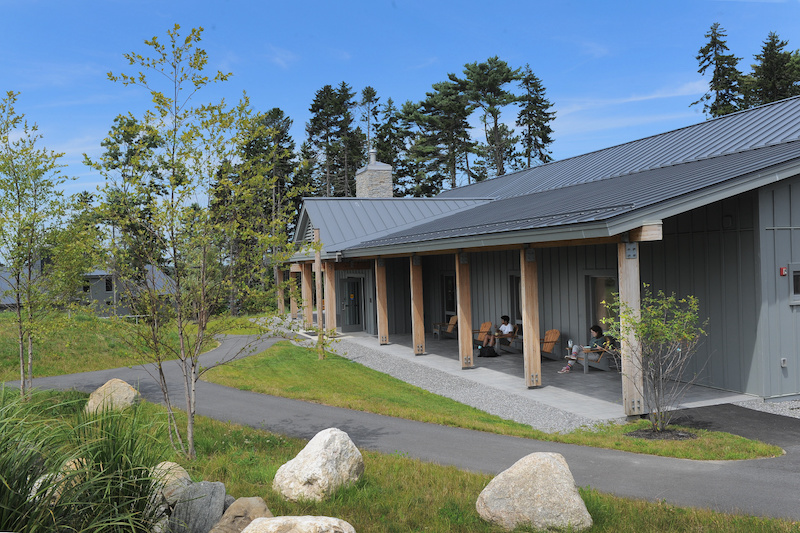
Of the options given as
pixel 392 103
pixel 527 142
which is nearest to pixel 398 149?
pixel 392 103

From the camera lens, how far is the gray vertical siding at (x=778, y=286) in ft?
33.6

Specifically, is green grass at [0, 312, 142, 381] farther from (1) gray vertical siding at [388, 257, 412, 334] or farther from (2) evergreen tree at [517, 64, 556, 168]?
(2) evergreen tree at [517, 64, 556, 168]

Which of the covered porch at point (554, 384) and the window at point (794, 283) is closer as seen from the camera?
the window at point (794, 283)

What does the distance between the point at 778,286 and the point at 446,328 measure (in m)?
12.2

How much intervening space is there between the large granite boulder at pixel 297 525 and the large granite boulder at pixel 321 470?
1381 millimetres

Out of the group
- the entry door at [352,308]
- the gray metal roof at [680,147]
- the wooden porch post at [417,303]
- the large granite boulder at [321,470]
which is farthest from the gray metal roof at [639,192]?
the entry door at [352,308]

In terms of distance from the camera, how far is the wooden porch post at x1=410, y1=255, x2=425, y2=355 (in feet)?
55.9

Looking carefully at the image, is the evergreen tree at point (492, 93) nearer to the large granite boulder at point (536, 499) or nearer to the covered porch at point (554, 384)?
the covered porch at point (554, 384)

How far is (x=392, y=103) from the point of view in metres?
52.3

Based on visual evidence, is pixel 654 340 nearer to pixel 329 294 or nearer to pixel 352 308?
pixel 329 294

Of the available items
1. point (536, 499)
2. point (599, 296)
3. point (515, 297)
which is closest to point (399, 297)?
point (515, 297)

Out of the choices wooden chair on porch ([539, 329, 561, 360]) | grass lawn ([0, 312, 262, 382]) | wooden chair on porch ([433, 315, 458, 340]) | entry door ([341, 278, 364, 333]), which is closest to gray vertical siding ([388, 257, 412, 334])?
wooden chair on porch ([433, 315, 458, 340])

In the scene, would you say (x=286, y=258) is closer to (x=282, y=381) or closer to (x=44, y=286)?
(x=44, y=286)

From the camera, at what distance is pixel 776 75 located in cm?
3581
